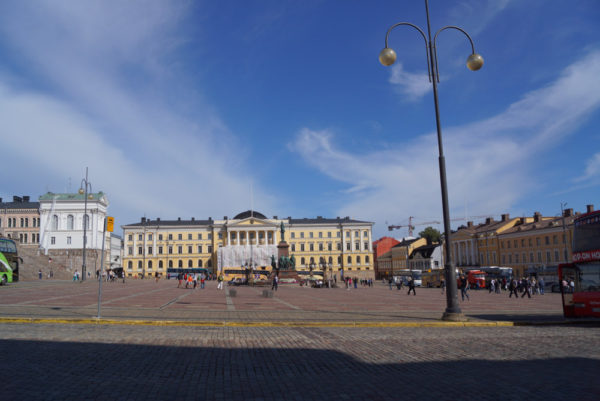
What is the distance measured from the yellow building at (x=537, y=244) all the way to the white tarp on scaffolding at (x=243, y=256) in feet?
162

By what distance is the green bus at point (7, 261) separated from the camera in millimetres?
38781

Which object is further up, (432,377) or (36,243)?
(36,243)

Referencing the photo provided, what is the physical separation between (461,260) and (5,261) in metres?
87.3

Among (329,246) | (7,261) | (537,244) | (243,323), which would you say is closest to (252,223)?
(329,246)

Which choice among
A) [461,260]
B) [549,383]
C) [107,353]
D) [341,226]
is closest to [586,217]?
[549,383]

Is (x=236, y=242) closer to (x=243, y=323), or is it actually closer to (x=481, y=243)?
(x=481, y=243)

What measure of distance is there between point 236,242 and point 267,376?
4385 inches

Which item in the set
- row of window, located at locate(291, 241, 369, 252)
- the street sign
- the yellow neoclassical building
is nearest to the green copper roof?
the yellow neoclassical building

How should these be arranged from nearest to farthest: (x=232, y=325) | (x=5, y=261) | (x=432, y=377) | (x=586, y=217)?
(x=432, y=377), (x=232, y=325), (x=586, y=217), (x=5, y=261)

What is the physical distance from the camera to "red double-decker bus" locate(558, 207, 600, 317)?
14992mm

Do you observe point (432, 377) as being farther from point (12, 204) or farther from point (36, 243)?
point (12, 204)

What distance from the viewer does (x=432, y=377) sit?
699cm

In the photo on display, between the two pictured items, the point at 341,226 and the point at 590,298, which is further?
the point at 341,226

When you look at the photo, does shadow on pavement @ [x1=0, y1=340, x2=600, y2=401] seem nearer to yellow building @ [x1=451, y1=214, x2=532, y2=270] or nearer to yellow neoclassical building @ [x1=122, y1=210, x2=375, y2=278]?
yellow building @ [x1=451, y1=214, x2=532, y2=270]
